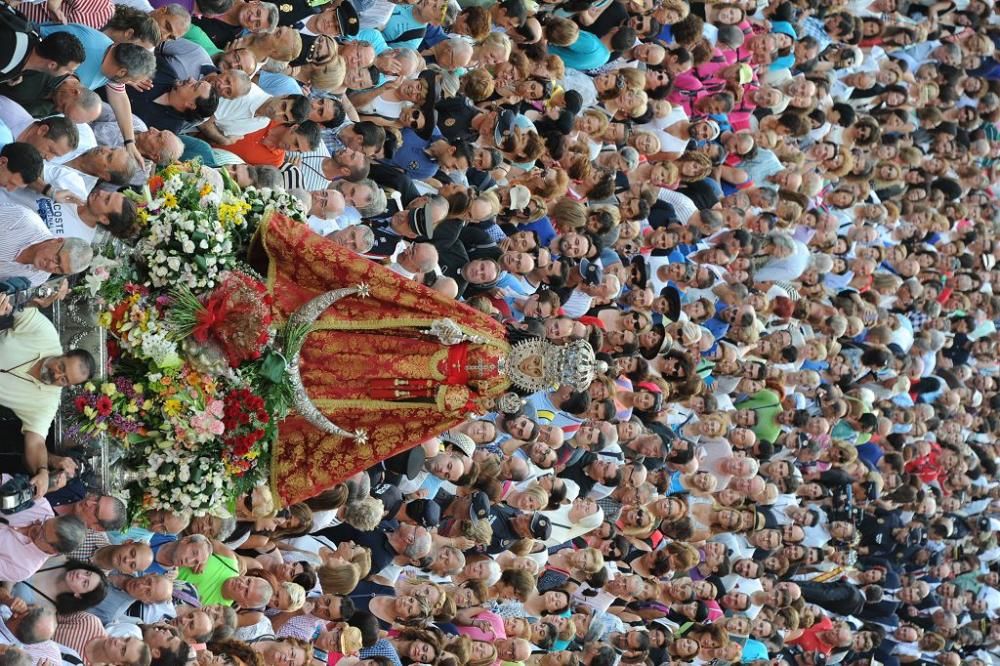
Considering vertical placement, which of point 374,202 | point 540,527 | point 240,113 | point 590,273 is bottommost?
point 540,527

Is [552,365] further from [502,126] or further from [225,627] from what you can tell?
[502,126]

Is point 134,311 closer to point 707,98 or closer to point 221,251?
point 221,251

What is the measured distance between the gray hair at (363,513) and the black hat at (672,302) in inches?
140

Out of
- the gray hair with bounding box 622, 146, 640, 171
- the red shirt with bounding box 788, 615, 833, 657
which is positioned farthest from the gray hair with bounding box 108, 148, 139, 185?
the red shirt with bounding box 788, 615, 833, 657

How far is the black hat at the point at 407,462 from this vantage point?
809 centimetres

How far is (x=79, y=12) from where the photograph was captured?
649cm

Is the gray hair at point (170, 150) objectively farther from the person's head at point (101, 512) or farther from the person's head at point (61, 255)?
the person's head at point (101, 512)

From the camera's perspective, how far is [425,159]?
8.68 metres

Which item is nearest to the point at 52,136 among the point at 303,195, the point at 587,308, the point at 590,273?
the point at 303,195

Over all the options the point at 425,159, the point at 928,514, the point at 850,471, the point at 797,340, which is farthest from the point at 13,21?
the point at 928,514

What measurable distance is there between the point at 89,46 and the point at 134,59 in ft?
1.01

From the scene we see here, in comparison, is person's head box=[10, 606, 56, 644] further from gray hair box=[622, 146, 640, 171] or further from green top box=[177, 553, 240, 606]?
gray hair box=[622, 146, 640, 171]

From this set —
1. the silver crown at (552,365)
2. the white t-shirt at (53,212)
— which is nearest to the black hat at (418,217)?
the silver crown at (552,365)

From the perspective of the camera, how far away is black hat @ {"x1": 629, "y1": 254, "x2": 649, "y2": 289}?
403 inches
